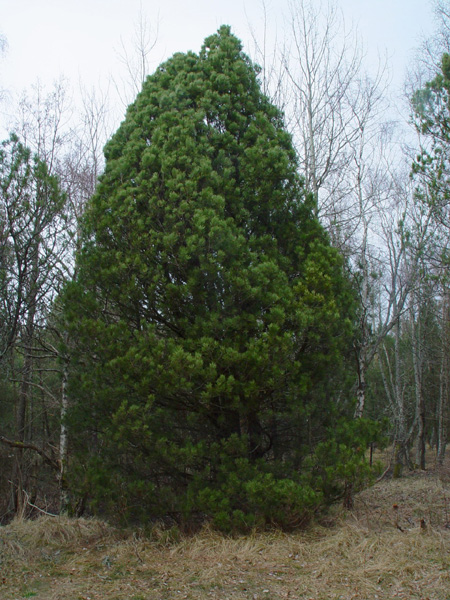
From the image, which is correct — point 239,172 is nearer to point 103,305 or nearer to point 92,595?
point 103,305

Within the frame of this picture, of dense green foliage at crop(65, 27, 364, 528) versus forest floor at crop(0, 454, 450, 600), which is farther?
dense green foliage at crop(65, 27, 364, 528)

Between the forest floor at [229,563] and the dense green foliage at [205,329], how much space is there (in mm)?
382

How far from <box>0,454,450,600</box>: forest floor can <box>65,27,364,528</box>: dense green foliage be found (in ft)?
1.25

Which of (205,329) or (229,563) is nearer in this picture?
(229,563)

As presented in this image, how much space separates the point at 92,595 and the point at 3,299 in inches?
137

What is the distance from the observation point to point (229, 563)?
461 centimetres

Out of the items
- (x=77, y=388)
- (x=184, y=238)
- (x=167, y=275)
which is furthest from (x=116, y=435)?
(x=184, y=238)

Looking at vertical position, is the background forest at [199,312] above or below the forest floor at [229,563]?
above

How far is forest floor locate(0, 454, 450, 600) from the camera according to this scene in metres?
4.07

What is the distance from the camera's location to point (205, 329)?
5.28 meters

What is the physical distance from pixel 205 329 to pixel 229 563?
2.40 m

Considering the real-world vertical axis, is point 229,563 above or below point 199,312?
below

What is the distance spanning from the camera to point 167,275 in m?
5.72

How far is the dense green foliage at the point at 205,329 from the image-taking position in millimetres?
5113
